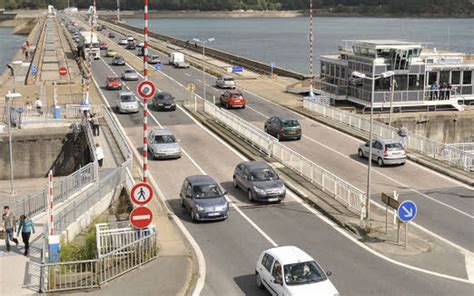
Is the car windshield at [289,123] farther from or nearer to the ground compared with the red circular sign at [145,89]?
nearer to the ground

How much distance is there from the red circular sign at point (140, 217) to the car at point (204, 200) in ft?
14.4

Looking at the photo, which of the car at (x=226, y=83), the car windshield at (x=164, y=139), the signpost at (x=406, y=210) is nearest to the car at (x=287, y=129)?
the car windshield at (x=164, y=139)

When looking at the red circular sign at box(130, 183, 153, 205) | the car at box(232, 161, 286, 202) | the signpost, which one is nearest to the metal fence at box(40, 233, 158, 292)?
the red circular sign at box(130, 183, 153, 205)

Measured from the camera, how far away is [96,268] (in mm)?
19234

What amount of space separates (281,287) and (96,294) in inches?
207

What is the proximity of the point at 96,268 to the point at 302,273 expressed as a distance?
617 cm

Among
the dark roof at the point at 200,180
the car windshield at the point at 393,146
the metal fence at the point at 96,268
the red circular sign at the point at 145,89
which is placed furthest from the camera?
the car windshield at the point at 393,146

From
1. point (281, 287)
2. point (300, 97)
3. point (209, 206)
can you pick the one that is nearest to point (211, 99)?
point (300, 97)

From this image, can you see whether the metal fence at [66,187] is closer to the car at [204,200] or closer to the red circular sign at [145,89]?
the car at [204,200]

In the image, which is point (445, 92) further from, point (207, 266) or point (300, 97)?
point (207, 266)

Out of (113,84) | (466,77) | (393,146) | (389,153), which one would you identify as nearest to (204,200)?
(389,153)

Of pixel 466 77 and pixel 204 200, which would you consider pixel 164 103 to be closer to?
pixel 466 77

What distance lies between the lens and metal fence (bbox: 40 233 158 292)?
18.8 meters

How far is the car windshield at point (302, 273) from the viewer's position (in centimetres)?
1716
